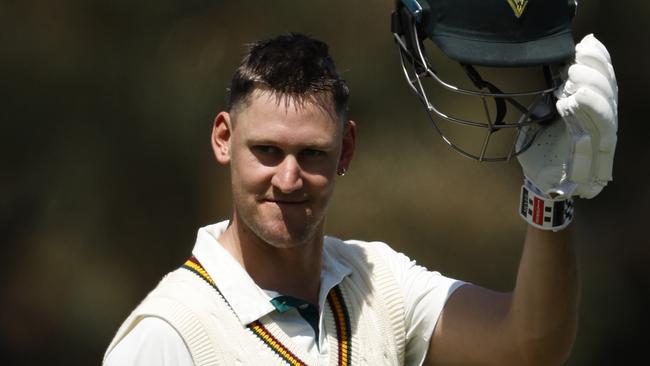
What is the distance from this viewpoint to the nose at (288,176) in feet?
9.53

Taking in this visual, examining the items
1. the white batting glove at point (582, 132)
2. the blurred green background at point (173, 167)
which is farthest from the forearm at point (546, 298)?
the blurred green background at point (173, 167)

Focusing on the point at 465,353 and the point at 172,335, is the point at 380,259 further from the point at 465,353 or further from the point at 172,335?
the point at 172,335

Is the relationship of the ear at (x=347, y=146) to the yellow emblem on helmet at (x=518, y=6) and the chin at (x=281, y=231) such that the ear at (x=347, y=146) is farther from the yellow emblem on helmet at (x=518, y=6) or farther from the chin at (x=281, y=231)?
the yellow emblem on helmet at (x=518, y=6)

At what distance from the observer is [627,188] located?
494cm

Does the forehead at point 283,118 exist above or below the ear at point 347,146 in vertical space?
above

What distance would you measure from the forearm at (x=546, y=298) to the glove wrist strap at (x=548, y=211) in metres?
0.02

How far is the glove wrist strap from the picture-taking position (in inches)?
112

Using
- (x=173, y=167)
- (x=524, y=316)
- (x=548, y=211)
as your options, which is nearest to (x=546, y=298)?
(x=524, y=316)

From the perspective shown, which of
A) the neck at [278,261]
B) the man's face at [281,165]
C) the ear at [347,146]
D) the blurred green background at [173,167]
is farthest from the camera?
the blurred green background at [173,167]

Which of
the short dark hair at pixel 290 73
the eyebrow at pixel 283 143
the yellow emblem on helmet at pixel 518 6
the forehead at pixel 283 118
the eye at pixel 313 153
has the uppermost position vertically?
the yellow emblem on helmet at pixel 518 6

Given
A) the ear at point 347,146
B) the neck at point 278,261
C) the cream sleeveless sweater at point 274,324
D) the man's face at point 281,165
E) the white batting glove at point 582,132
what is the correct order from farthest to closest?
the ear at point 347,146 → the neck at point 278,261 → the man's face at point 281,165 → the cream sleeveless sweater at point 274,324 → the white batting glove at point 582,132

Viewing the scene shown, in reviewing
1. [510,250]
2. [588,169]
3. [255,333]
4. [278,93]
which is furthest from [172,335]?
[510,250]

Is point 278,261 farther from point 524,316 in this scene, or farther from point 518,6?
point 518,6

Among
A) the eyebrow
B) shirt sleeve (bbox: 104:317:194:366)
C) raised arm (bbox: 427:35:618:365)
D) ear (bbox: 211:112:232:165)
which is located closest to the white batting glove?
raised arm (bbox: 427:35:618:365)
